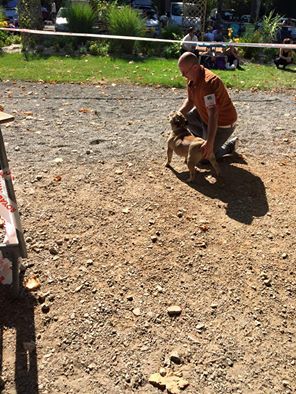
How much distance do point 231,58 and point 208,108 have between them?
9.51 m

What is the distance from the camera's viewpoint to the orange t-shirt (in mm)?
4500

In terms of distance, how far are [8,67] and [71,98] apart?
4.07m

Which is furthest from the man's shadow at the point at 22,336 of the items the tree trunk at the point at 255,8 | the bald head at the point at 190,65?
the tree trunk at the point at 255,8

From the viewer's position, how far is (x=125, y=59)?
13.6 m

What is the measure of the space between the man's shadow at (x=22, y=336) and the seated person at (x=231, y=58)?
11.5 meters

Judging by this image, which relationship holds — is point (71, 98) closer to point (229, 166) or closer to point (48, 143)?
point (48, 143)

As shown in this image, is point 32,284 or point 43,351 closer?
point 43,351

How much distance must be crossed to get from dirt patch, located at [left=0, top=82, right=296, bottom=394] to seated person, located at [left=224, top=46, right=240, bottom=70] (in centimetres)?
763

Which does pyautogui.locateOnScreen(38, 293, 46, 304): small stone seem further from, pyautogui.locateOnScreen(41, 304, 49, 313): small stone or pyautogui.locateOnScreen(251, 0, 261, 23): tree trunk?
pyautogui.locateOnScreen(251, 0, 261, 23): tree trunk

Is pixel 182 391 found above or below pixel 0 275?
below

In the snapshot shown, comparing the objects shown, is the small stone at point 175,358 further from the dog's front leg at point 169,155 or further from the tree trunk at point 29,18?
the tree trunk at point 29,18

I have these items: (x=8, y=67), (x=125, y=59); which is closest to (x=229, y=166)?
(x=8, y=67)

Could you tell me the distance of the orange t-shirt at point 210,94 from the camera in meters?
4.50

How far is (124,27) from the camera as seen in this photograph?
14.6 meters
